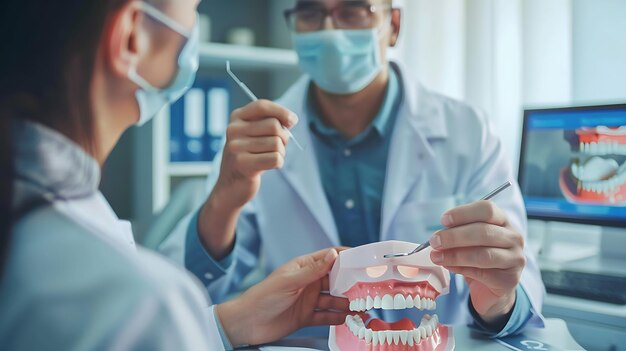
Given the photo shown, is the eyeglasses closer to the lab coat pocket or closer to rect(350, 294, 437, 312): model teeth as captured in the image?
the lab coat pocket

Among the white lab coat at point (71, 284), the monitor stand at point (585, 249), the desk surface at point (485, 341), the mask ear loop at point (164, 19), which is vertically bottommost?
the monitor stand at point (585, 249)

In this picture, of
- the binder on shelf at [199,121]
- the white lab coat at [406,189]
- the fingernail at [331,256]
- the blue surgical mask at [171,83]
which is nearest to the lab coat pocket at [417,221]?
the white lab coat at [406,189]

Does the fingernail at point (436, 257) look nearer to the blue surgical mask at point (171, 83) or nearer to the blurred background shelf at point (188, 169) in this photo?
the blue surgical mask at point (171, 83)

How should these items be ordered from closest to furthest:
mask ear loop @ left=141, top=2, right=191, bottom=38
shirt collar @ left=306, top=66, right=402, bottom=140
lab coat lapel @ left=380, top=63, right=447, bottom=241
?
mask ear loop @ left=141, top=2, right=191, bottom=38 → lab coat lapel @ left=380, top=63, right=447, bottom=241 → shirt collar @ left=306, top=66, right=402, bottom=140

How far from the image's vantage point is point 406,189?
4.11 ft

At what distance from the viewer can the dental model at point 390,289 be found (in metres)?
0.74

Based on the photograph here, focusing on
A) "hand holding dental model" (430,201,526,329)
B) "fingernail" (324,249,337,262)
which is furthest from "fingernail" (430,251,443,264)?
"fingernail" (324,249,337,262)

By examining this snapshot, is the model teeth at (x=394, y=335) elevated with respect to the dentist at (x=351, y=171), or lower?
lower

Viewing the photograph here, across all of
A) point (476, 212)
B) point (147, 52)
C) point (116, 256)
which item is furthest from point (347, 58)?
point (116, 256)

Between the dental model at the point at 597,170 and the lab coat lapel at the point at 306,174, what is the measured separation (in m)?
0.71

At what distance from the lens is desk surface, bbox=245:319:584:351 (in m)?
0.84

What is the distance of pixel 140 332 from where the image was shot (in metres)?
0.42

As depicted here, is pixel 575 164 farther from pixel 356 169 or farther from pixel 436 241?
pixel 436 241

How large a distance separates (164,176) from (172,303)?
67.4 inches
